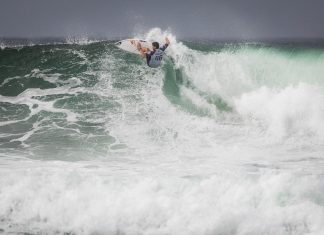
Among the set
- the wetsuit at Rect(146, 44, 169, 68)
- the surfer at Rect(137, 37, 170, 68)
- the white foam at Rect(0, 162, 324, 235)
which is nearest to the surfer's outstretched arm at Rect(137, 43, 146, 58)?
the surfer at Rect(137, 37, 170, 68)

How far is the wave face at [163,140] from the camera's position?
26.3ft

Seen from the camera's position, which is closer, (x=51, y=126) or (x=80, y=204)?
(x=80, y=204)

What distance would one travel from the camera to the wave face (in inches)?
316

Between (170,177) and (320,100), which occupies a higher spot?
(320,100)

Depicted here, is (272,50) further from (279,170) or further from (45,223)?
(45,223)

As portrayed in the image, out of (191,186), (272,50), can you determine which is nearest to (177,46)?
(272,50)

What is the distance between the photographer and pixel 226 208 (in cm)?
809

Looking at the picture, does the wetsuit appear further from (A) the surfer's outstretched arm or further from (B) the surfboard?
(B) the surfboard

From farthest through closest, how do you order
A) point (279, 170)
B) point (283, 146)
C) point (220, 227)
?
point (283, 146) → point (279, 170) → point (220, 227)

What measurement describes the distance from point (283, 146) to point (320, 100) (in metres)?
3.28

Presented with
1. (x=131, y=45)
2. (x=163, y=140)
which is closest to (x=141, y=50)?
(x=131, y=45)

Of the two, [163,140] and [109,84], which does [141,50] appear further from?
[163,140]

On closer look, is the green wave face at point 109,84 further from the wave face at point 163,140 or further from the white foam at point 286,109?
the white foam at point 286,109

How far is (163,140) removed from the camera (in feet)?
38.9
